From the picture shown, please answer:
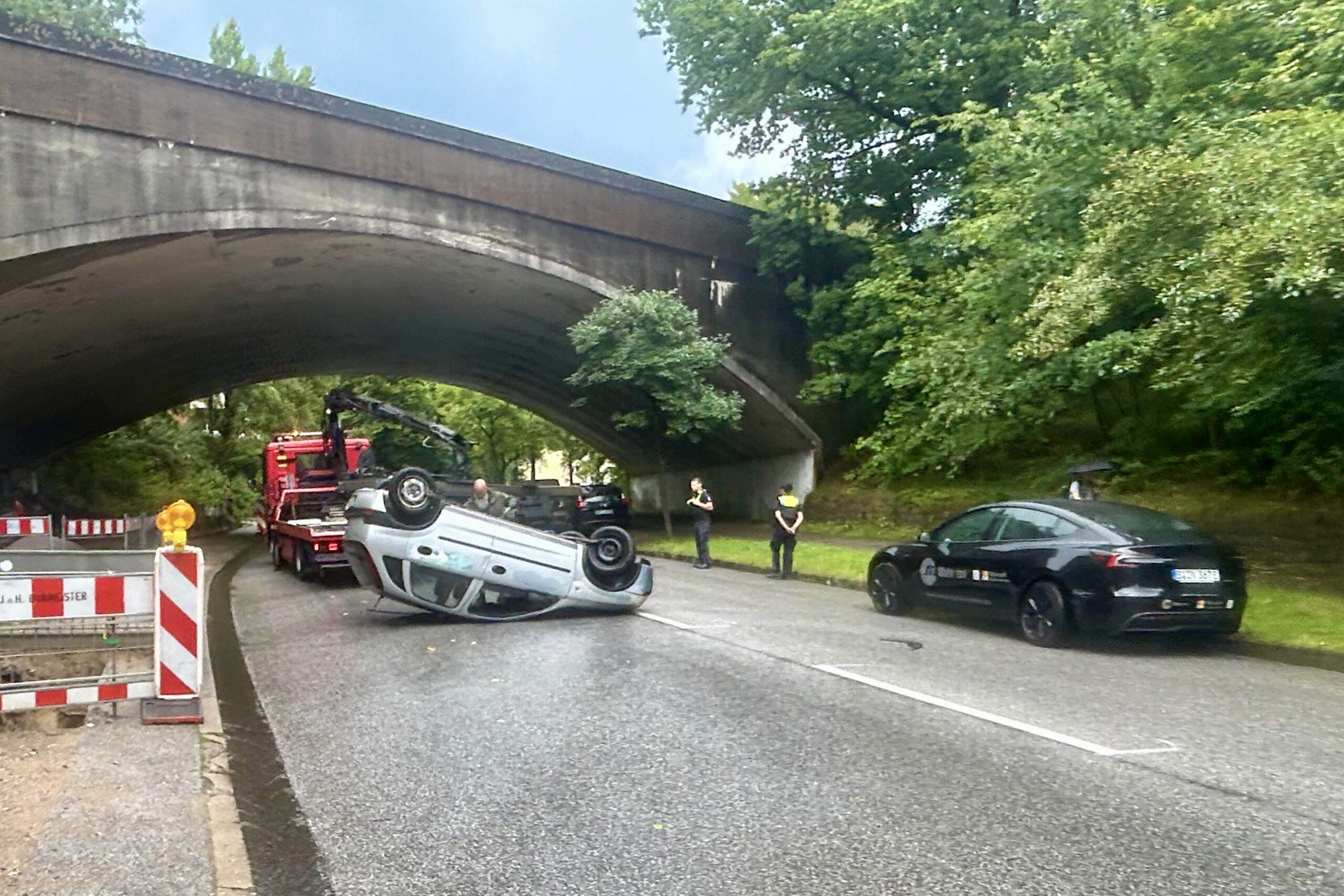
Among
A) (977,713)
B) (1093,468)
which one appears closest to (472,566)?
(977,713)

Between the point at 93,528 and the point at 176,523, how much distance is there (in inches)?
608

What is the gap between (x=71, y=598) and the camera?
631cm

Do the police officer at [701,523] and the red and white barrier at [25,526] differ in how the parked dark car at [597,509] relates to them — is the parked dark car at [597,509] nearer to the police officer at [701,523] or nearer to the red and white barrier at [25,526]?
the police officer at [701,523]

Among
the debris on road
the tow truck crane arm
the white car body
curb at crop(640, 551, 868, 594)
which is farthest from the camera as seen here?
the tow truck crane arm

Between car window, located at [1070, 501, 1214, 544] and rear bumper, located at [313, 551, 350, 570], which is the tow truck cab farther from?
car window, located at [1070, 501, 1214, 544]

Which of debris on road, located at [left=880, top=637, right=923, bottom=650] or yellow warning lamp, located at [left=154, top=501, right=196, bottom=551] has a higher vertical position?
yellow warning lamp, located at [left=154, top=501, right=196, bottom=551]

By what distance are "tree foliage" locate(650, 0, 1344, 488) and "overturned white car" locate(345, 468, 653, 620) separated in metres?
6.12

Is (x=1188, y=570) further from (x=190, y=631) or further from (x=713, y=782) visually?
(x=190, y=631)

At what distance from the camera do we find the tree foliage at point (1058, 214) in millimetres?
11008

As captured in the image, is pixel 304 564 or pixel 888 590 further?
pixel 304 564

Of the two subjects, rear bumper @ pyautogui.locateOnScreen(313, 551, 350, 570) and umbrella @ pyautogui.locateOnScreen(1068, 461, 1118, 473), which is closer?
umbrella @ pyautogui.locateOnScreen(1068, 461, 1118, 473)

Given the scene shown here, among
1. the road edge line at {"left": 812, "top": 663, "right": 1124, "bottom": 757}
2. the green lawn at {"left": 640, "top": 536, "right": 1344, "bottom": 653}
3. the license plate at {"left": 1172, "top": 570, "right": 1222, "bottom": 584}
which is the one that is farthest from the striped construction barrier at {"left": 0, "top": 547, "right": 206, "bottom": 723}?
the green lawn at {"left": 640, "top": 536, "right": 1344, "bottom": 653}

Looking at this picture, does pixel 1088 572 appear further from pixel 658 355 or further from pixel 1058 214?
pixel 658 355

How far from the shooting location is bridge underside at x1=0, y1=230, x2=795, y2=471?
1991 cm
